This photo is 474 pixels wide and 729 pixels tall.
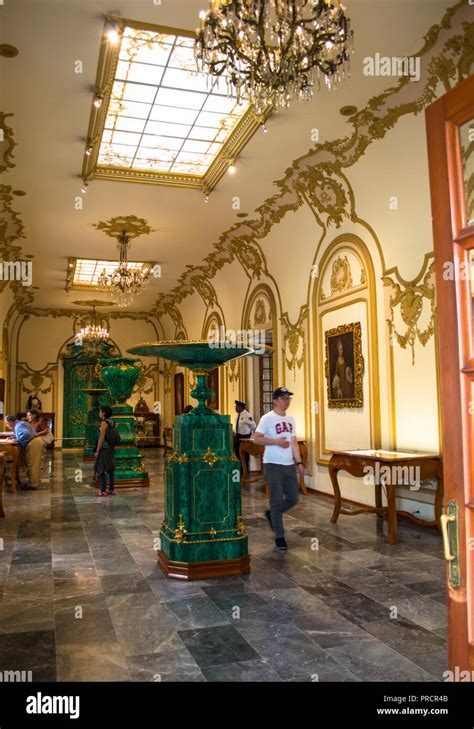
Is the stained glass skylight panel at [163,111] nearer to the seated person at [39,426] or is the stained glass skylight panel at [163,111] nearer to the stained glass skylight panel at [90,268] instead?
the stained glass skylight panel at [90,268]

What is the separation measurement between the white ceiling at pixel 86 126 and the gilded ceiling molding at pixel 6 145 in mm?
88

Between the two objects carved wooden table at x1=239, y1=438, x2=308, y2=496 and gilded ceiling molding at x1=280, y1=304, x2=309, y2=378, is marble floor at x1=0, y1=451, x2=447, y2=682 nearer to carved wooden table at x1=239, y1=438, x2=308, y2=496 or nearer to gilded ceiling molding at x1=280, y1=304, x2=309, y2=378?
carved wooden table at x1=239, y1=438, x2=308, y2=496

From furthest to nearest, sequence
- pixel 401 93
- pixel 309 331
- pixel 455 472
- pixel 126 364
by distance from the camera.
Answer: pixel 126 364, pixel 309 331, pixel 401 93, pixel 455 472

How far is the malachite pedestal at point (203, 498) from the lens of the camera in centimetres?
452

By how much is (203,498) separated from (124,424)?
599cm

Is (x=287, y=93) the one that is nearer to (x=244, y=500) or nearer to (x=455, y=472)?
(x=455, y=472)

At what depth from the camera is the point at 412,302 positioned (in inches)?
267

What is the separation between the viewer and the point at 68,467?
43.9 ft

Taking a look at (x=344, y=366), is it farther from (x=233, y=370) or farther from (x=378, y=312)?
(x=233, y=370)

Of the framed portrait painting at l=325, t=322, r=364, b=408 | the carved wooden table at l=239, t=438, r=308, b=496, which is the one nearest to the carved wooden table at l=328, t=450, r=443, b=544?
the framed portrait painting at l=325, t=322, r=364, b=408

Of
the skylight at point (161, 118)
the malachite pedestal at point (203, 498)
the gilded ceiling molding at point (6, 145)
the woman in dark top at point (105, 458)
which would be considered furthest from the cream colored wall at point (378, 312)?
the gilded ceiling molding at point (6, 145)

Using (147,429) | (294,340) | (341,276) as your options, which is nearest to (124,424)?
(294,340)
